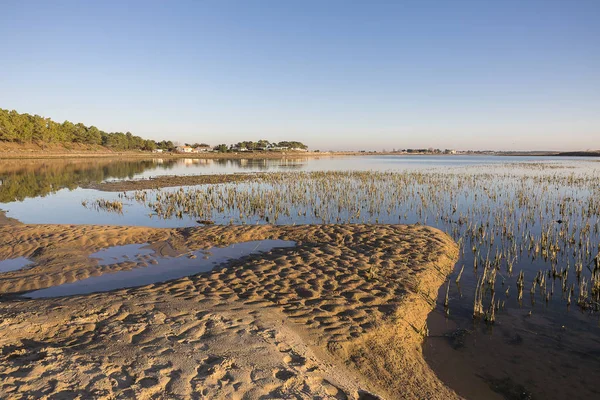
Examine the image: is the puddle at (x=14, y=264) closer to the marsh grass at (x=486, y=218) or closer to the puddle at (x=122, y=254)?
the puddle at (x=122, y=254)

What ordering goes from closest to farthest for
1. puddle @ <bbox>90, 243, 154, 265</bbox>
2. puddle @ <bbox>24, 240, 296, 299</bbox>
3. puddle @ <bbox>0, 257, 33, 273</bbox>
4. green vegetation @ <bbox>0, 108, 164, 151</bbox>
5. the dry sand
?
the dry sand → puddle @ <bbox>24, 240, 296, 299</bbox> → puddle @ <bbox>0, 257, 33, 273</bbox> → puddle @ <bbox>90, 243, 154, 265</bbox> → green vegetation @ <bbox>0, 108, 164, 151</bbox>

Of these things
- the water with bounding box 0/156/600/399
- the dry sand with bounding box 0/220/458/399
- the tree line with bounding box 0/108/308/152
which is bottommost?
the water with bounding box 0/156/600/399

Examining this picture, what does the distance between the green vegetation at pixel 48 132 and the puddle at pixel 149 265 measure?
9296 cm

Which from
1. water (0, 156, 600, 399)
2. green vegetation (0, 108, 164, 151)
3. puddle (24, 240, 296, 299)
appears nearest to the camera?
water (0, 156, 600, 399)

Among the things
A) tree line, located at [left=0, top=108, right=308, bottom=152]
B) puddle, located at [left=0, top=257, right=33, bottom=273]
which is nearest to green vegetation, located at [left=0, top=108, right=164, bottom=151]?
tree line, located at [left=0, top=108, right=308, bottom=152]

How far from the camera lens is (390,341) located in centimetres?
632

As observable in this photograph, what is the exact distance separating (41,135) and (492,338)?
367 ft

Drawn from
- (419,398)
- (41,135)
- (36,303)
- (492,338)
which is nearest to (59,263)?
(36,303)

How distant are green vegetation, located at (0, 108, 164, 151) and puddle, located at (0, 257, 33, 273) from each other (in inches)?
3590

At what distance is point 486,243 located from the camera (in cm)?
1365

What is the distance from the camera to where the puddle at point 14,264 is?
33.2 feet

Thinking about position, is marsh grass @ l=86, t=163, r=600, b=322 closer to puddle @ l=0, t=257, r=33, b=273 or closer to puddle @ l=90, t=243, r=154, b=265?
puddle @ l=90, t=243, r=154, b=265

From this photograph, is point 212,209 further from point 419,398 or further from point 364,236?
point 419,398

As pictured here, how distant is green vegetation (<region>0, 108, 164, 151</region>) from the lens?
79.5m
